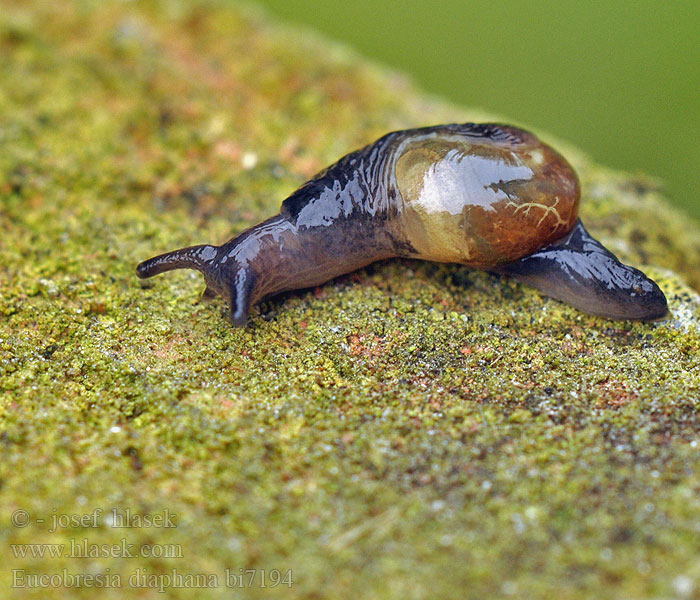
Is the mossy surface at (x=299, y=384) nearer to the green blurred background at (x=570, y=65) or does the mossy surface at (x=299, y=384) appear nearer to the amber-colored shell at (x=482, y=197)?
the amber-colored shell at (x=482, y=197)

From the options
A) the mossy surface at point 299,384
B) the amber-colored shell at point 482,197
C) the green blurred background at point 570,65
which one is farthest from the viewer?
the green blurred background at point 570,65

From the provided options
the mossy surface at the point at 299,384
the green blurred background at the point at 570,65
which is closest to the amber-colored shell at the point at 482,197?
the mossy surface at the point at 299,384

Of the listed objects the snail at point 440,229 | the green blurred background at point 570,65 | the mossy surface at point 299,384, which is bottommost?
the mossy surface at point 299,384

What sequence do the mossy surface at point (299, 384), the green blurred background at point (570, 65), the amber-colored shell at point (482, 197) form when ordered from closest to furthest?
the mossy surface at point (299, 384) → the amber-colored shell at point (482, 197) → the green blurred background at point (570, 65)

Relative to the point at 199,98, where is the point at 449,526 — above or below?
below

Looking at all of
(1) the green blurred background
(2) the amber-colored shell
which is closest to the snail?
(2) the amber-colored shell

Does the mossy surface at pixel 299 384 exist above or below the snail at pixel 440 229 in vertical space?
below

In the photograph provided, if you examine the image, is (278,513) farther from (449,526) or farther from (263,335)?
(263,335)

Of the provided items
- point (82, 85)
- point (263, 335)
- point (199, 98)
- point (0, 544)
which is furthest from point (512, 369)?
point (82, 85)
